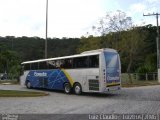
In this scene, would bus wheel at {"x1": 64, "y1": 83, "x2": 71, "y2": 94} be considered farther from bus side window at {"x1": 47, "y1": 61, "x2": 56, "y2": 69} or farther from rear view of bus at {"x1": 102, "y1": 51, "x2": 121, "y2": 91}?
rear view of bus at {"x1": 102, "y1": 51, "x2": 121, "y2": 91}

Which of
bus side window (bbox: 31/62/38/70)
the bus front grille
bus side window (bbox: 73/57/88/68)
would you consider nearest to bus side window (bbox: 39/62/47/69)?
bus side window (bbox: 31/62/38/70)

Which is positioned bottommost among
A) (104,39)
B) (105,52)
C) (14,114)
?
(14,114)

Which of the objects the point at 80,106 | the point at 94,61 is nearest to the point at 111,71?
the point at 94,61

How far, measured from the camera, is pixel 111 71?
20.1 m

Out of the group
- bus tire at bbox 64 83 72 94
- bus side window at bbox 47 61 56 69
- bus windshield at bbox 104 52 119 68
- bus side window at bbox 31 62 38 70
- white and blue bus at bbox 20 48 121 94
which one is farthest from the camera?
bus side window at bbox 31 62 38 70

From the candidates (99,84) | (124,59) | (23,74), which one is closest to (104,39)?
(124,59)

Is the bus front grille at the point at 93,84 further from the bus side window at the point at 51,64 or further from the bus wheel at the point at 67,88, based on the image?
the bus side window at the point at 51,64

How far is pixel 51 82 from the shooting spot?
2462 centimetres

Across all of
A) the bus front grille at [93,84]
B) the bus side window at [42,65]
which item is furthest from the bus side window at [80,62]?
the bus side window at [42,65]

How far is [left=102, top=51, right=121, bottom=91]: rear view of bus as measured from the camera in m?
19.7

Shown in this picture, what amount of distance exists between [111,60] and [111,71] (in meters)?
0.79

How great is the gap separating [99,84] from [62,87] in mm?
4730

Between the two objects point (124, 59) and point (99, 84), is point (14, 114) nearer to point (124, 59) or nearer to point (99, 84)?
point (99, 84)

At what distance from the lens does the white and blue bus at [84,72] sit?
19625 mm
